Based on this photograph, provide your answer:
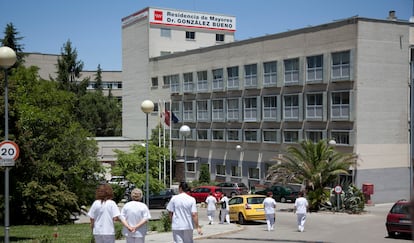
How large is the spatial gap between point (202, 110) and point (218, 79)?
4315 mm

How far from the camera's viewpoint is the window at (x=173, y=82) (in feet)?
217

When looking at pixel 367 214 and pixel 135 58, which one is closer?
pixel 367 214

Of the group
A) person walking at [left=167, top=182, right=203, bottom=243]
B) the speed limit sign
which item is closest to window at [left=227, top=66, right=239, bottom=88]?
the speed limit sign

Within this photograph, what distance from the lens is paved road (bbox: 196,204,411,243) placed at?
2016 cm

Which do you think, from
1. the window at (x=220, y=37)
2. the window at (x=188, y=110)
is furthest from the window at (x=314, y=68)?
the window at (x=220, y=37)

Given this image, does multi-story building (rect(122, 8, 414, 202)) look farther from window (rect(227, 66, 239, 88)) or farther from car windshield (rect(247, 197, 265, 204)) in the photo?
car windshield (rect(247, 197, 265, 204))

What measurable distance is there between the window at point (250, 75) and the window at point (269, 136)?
443cm

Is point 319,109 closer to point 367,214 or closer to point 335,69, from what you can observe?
point 335,69

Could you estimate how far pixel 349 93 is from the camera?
1757 inches

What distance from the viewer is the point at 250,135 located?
183ft

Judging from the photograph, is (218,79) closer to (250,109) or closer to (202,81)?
(202,81)

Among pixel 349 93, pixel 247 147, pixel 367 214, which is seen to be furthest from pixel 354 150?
pixel 247 147

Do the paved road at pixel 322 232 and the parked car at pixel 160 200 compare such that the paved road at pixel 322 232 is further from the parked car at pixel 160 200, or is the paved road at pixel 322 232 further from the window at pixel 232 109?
the window at pixel 232 109

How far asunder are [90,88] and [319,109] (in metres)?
60.5
